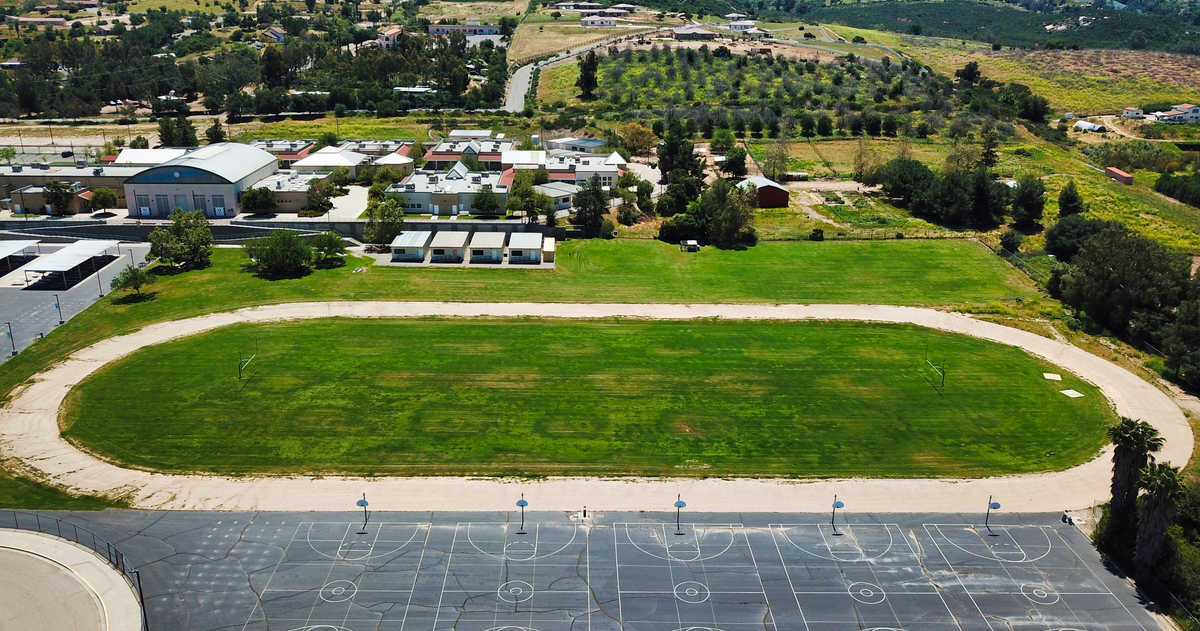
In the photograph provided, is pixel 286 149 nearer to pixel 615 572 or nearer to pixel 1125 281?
pixel 615 572

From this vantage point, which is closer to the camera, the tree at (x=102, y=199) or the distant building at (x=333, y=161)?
the tree at (x=102, y=199)

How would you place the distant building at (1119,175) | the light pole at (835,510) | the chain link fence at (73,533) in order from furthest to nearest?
the distant building at (1119,175)
the light pole at (835,510)
the chain link fence at (73,533)

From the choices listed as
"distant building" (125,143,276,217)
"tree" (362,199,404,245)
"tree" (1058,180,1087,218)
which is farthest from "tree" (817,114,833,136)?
"distant building" (125,143,276,217)

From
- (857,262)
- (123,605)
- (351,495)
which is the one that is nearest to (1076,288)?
(857,262)

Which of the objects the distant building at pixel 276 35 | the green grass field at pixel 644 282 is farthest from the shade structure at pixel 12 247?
the distant building at pixel 276 35

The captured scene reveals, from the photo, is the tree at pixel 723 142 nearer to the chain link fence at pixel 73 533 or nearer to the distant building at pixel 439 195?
the distant building at pixel 439 195

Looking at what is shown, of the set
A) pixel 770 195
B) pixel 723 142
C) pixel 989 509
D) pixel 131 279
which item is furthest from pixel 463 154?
pixel 989 509
